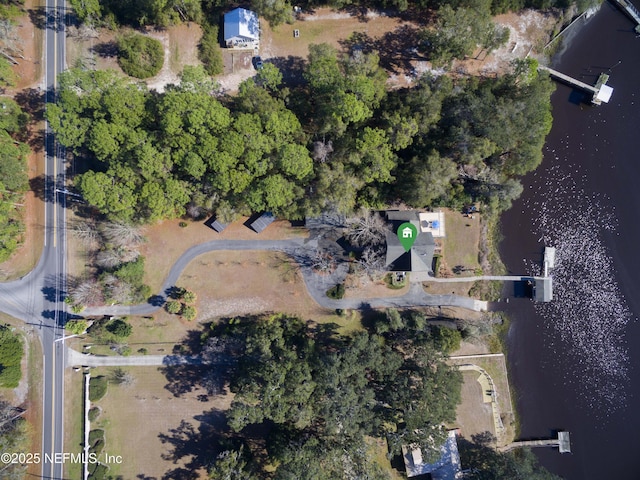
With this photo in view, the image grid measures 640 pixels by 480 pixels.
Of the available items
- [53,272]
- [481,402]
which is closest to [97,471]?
[53,272]

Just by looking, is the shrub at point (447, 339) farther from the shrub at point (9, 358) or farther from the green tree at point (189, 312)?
the shrub at point (9, 358)

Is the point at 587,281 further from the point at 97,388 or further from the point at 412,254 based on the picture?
the point at 97,388

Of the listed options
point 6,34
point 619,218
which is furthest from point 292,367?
point 6,34

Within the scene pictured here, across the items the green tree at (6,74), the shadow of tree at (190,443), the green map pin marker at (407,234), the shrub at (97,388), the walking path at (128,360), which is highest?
the green tree at (6,74)

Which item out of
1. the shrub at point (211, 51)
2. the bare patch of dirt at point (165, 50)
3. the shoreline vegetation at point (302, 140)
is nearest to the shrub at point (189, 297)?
the shoreline vegetation at point (302, 140)

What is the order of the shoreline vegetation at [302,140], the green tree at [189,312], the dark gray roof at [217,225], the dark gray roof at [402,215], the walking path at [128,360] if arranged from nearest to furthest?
the shoreline vegetation at [302,140] < the dark gray roof at [402,215] < the green tree at [189,312] < the dark gray roof at [217,225] < the walking path at [128,360]

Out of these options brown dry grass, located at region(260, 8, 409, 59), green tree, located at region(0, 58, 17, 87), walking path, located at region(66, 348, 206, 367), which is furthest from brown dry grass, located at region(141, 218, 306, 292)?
green tree, located at region(0, 58, 17, 87)

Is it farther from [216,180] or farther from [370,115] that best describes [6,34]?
[370,115]
